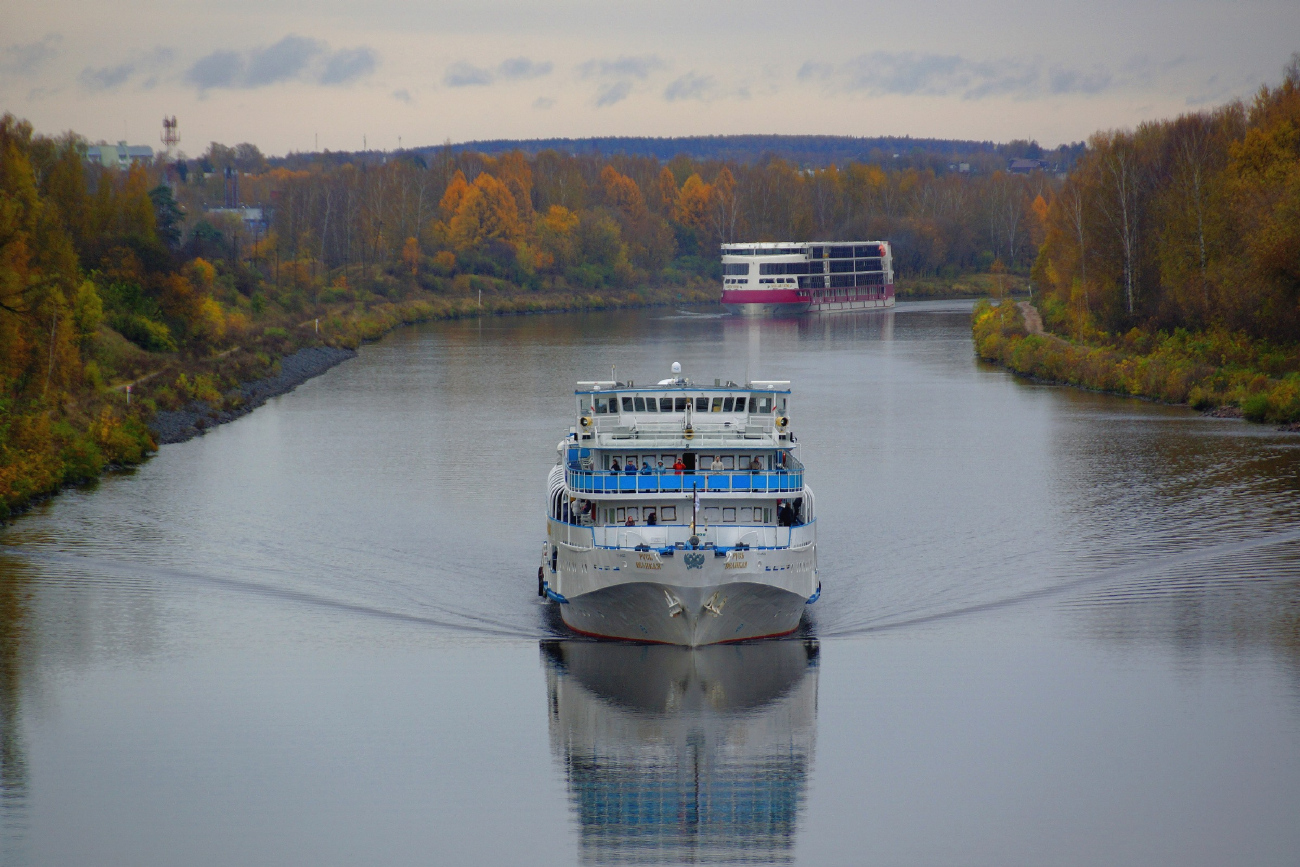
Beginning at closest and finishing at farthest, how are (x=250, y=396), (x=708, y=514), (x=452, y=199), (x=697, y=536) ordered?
(x=697, y=536) < (x=708, y=514) < (x=250, y=396) < (x=452, y=199)

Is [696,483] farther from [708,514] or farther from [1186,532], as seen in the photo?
[1186,532]

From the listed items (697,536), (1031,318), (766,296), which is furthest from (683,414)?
(766,296)

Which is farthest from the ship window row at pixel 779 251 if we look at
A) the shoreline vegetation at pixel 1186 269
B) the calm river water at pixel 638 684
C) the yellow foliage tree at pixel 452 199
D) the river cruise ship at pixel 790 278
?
the calm river water at pixel 638 684

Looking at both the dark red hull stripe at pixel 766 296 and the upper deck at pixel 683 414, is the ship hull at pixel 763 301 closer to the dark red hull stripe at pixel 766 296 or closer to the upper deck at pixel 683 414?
the dark red hull stripe at pixel 766 296

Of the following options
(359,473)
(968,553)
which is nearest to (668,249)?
(359,473)

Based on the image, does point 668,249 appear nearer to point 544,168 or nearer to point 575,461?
point 544,168

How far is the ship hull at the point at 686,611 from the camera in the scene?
80.9 ft

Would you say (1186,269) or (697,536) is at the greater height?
(1186,269)

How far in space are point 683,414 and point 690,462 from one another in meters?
1.75

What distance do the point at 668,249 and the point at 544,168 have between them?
72.6 feet

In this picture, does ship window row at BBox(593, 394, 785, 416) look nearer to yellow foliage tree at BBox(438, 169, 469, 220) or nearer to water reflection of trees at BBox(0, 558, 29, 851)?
water reflection of trees at BBox(0, 558, 29, 851)

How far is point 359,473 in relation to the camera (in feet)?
140

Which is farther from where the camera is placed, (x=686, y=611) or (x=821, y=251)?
(x=821, y=251)

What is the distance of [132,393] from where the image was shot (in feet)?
170
